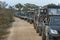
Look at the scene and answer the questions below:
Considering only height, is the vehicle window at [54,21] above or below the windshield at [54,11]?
below

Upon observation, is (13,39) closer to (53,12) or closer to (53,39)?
(53,12)

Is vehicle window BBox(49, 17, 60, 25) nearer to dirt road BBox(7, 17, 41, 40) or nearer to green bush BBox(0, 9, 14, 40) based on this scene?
dirt road BBox(7, 17, 41, 40)

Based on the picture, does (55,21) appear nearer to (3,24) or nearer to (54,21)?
(54,21)

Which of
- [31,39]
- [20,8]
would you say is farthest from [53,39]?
[20,8]

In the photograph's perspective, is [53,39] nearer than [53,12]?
Yes

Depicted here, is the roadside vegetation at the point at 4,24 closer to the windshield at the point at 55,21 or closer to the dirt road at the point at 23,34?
the dirt road at the point at 23,34

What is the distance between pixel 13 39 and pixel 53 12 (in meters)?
4.93

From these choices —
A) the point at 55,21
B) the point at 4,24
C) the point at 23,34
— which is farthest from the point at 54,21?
the point at 4,24

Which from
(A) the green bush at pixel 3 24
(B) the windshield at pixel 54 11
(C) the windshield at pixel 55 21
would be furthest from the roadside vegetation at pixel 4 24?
(C) the windshield at pixel 55 21

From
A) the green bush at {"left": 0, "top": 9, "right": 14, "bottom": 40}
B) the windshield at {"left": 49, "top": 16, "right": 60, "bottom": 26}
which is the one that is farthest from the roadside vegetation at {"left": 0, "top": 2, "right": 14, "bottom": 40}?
the windshield at {"left": 49, "top": 16, "right": 60, "bottom": 26}

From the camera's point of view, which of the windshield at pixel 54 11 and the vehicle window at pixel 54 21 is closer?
the vehicle window at pixel 54 21

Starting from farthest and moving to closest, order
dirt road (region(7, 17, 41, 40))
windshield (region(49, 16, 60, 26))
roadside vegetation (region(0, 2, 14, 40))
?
roadside vegetation (region(0, 2, 14, 40)) < dirt road (region(7, 17, 41, 40)) < windshield (region(49, 16, 60, 26))

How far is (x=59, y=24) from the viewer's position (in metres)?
13.7

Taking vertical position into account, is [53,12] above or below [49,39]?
above
